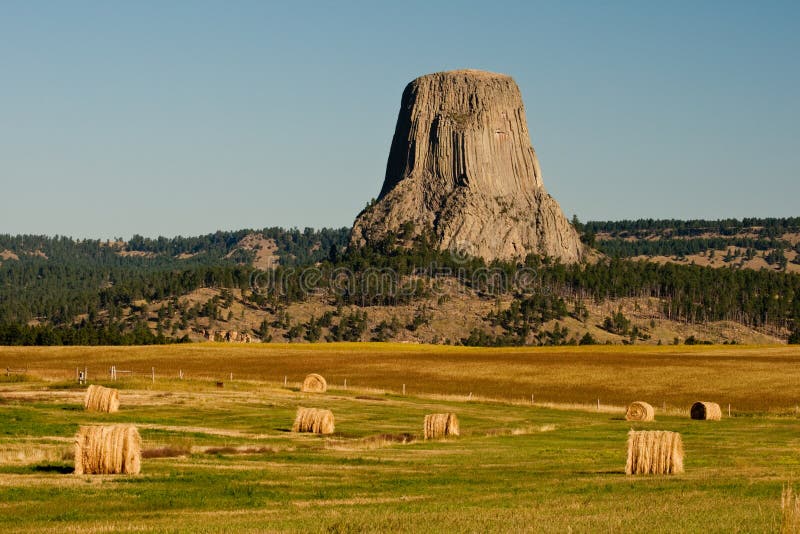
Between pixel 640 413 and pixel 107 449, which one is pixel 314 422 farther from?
pixel 640 413

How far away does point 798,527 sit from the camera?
17.9 m

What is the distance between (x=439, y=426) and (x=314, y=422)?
516 centimetres

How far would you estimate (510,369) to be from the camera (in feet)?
335

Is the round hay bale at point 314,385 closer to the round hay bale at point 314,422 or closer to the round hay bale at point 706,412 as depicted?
the round hay bale at point 706,412

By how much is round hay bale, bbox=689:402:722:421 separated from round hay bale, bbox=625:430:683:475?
2842 centimetres

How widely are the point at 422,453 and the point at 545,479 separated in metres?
8.52

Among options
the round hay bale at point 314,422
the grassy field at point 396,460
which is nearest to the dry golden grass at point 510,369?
the grassy field at point 396,460

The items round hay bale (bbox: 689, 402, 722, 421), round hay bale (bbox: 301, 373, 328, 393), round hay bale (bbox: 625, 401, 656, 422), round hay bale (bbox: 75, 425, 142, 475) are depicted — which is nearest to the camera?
round hay bale (bbox: 75, 425, 142, 475)

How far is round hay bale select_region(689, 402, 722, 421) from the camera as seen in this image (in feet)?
198

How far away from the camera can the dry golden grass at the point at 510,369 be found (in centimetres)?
7938

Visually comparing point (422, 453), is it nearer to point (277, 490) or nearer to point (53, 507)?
point (277, 490)

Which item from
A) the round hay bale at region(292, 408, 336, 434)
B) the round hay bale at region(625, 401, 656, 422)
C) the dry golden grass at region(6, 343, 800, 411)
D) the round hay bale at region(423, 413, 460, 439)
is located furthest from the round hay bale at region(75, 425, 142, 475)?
the dry golden grass at region(6, 343, 800, 411)

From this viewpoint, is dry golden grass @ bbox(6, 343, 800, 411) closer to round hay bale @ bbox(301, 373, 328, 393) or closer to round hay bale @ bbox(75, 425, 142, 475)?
round hay bale @ bbox(301, 373, 328, 393)

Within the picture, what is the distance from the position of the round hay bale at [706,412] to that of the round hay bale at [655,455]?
2842 centimetres
